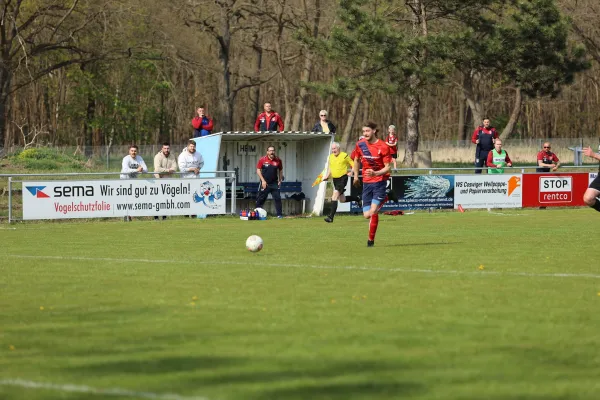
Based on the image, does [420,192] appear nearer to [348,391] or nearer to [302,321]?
[302,321]

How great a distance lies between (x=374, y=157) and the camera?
17.4 meters

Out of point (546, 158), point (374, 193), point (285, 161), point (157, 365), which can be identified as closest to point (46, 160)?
point (285, 161)

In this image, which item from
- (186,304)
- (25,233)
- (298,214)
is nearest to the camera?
(186,304)

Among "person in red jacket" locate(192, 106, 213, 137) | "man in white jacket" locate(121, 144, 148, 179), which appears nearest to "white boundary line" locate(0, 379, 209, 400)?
"man in white jacket" locate(121, 144, 148, 179)

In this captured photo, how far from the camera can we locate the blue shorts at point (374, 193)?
56.4 ft

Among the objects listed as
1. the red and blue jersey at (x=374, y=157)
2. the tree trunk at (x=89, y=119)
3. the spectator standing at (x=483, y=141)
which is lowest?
the red and blue jersey at (x=374, y=157)

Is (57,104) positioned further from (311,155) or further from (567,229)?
(567,229)

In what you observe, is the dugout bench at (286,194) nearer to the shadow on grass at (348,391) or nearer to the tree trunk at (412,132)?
the tree trunk at (412,132)

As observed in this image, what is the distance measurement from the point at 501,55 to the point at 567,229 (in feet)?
71.3

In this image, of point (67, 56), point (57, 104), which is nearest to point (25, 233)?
point (67, 56)

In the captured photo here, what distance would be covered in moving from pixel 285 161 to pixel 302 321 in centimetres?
2181

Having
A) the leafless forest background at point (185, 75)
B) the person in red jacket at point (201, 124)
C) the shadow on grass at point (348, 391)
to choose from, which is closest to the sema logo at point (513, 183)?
the person in red jacket at point (201, 124)

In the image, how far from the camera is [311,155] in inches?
1201

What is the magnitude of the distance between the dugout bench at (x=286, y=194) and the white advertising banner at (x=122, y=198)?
1.89m
